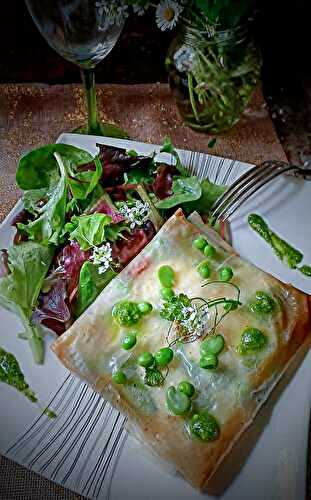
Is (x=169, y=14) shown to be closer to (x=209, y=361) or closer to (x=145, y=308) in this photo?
(x=145, y=308)

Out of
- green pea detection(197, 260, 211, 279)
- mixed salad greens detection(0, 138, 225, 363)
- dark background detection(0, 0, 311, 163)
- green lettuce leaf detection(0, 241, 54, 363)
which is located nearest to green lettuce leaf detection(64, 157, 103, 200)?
mixed salad greens detection(0, 138, 225, 363)

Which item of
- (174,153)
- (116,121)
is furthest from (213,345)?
(116,121)

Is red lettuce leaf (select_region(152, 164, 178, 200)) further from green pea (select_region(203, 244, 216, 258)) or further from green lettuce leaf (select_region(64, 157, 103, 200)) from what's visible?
green pea (select_region(203, 244, 216, 258))

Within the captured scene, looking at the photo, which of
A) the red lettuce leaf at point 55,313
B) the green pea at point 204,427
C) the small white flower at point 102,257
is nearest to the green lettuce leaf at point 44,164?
the small white flower at point 102,257

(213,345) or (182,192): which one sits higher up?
Answer: (182,192)

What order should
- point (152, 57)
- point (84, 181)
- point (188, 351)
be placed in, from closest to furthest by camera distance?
1. point (188, 351)
2. point (84, 181)
3. point (152, 57)

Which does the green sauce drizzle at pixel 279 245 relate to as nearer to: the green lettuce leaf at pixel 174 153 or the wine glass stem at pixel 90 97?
the green lettuce leaf at pixel 174 153

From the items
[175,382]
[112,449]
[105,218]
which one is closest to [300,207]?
[105,218]

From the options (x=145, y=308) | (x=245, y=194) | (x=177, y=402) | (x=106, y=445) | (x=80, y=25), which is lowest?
(x=106, y=445)
